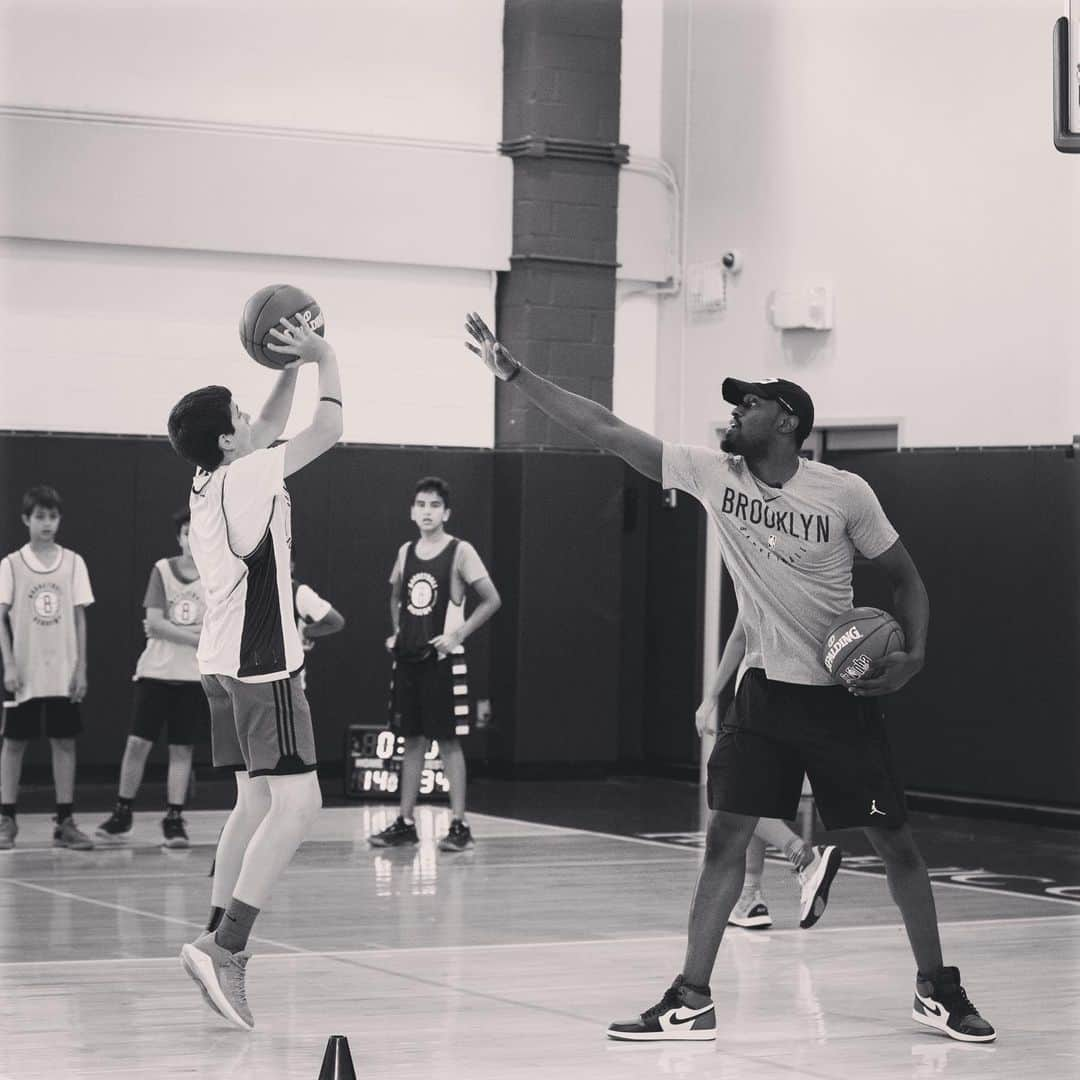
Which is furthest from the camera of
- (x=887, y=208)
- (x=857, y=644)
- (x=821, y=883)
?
(x=887, y=208)

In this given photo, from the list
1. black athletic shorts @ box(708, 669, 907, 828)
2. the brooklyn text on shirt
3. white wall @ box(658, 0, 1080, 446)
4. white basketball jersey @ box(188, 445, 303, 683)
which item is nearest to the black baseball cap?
the brooklyn text on shirt

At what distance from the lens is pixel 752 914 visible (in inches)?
324

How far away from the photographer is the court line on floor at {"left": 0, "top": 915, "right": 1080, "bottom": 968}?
288 inches

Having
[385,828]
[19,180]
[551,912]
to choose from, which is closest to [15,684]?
[385,828]

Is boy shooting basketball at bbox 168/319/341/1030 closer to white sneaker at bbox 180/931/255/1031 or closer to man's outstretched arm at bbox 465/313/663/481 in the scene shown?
white sneaker at bbox 180/931/255/1031

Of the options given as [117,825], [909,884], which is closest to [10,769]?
[117,825]

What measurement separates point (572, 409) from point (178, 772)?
5361 mm

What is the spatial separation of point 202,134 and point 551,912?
7.58m

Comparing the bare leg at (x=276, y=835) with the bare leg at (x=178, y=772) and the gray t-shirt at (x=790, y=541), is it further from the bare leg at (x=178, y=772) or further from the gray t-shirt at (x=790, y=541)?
the bare leg at (x=178, y=772)

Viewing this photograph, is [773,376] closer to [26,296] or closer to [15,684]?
[26,296]

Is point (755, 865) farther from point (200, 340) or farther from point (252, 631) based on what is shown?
point (200, 340)

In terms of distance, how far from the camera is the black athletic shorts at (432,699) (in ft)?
36.0

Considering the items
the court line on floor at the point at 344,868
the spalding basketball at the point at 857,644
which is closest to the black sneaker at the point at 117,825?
the court line on floor at the point at 344,868

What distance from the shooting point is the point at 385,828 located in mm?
11516
